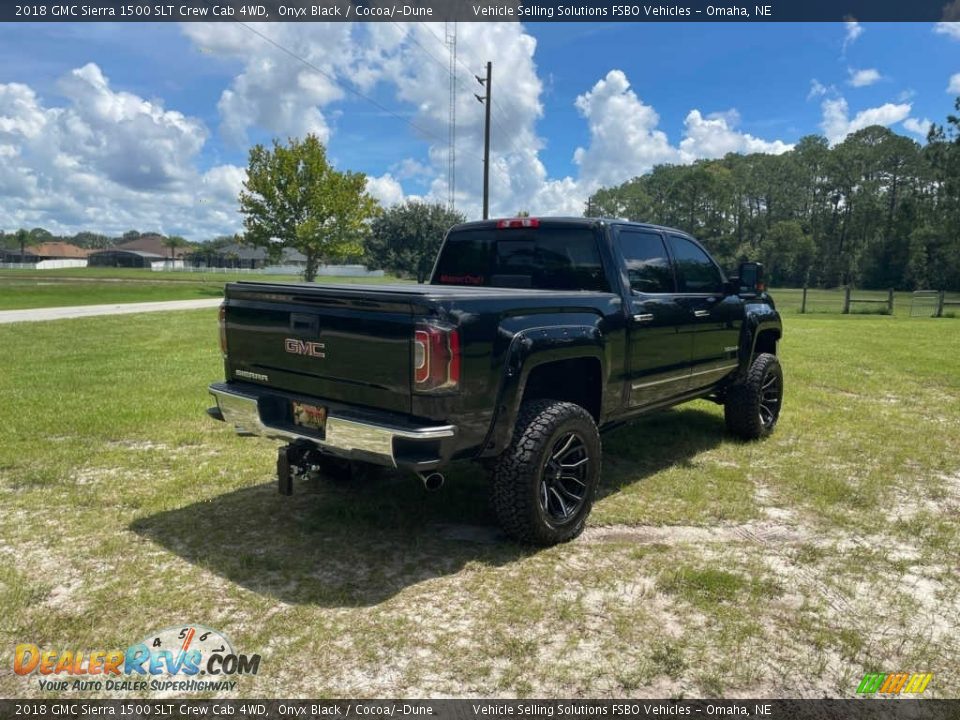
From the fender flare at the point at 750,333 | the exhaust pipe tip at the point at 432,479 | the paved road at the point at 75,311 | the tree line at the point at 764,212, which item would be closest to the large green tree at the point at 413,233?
the tree line at the point at 764,212

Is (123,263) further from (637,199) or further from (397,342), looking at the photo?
(397,342)

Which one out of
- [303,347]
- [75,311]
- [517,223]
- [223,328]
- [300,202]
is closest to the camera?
[303,347]

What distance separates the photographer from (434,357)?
3082 mm

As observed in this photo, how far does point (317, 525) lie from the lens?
4062 millimetres

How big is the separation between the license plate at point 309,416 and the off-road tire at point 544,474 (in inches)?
38.4

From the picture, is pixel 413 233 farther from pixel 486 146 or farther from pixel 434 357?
pixel 434 357

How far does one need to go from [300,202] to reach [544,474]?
2850 centimetres

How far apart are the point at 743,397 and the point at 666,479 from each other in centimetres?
150

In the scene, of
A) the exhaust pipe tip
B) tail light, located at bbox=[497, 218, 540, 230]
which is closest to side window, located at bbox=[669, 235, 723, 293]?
tail light, located at bbox=[497, 218, 540, 230]

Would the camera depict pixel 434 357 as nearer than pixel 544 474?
Yes

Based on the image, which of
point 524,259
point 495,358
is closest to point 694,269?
point 524,259

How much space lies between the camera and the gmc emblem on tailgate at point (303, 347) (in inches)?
138

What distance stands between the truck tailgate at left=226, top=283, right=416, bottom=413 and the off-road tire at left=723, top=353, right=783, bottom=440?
3.97 meters

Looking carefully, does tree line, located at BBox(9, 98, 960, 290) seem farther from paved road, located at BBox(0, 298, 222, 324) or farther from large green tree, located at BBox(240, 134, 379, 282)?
paved road, located at BBox(0, 298, 222, 324)
